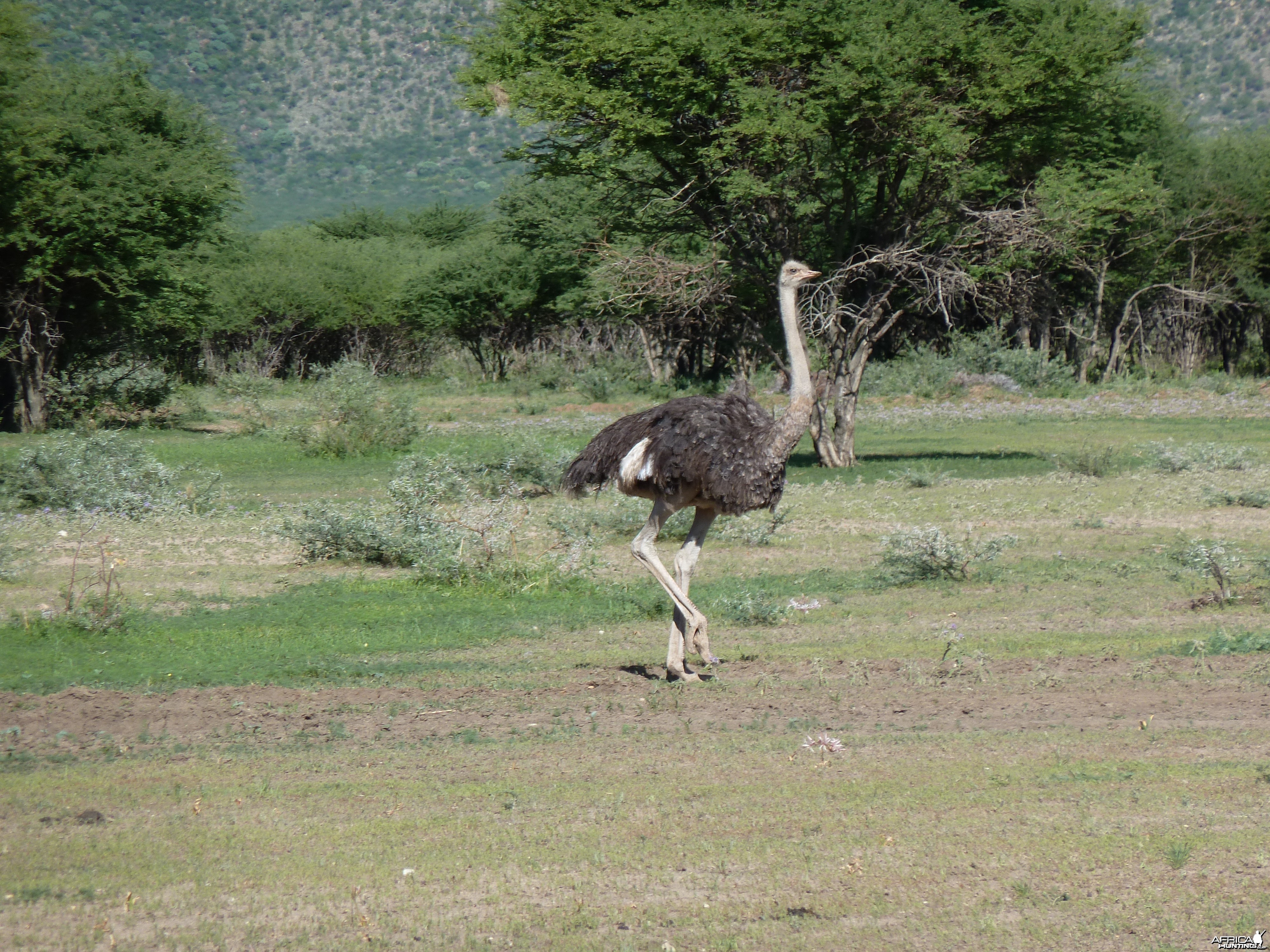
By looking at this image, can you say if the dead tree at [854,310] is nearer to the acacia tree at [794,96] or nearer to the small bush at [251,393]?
the acacia tree at [794,96]

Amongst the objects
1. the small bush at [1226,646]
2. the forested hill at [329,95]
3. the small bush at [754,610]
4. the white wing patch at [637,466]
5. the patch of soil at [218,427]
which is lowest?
the patch of soil at [218,427]

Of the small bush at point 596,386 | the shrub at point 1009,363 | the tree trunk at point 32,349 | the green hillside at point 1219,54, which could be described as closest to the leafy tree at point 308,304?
the small bush at point 596,386

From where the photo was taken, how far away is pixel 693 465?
9.16m

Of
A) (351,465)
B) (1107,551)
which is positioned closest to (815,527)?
(1107,551)

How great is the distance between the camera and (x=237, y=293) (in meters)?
51.0

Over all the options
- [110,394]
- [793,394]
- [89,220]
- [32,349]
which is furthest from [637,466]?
[110,394]

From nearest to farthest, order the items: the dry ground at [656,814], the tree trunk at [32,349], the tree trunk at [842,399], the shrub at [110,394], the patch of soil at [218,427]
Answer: the dry ground at [656,814], the tree trunk at [842,399], the tree trunk at [32,349], the shrub at [110,394], the patch of soil at [218,427]

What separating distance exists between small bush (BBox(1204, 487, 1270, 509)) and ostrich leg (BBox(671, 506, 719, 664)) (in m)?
9.71

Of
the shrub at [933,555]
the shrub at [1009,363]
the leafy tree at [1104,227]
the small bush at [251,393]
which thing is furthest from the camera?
the shrub at [1009,363]

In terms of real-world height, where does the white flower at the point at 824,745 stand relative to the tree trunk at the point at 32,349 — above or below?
below

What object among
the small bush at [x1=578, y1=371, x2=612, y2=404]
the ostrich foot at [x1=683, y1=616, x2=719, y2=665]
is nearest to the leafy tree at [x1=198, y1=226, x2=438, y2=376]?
the small bush at [x1=578, y1=371, x2=612, y2=404]

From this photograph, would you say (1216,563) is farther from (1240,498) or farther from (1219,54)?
(1219,54)

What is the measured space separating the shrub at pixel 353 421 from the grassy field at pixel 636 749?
9.89 metres

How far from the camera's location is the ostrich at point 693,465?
9.16 meters
